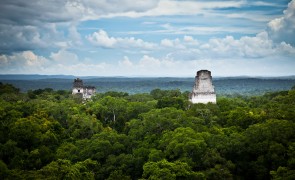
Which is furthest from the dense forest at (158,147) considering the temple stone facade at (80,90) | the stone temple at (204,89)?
the temple stone facade at (80,90)

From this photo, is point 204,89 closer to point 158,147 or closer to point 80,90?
point 158,147

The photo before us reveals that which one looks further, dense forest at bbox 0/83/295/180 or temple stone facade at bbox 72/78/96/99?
temple stone facade at bbox 72/78/96/99

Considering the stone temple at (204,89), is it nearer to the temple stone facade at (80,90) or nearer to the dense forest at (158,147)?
the dense forest at (158,147)

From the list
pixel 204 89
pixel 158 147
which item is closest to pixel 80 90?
pixel 204 89

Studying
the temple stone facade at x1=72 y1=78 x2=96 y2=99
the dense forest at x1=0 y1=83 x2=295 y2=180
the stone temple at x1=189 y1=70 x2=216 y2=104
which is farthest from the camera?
the temple stone facade at x1=72 y1=78 x2=96 y2=99

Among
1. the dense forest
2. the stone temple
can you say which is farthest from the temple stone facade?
the dense forest

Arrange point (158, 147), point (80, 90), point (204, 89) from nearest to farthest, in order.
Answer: point (158, 147) → point (204, 89) → point (80, 90)

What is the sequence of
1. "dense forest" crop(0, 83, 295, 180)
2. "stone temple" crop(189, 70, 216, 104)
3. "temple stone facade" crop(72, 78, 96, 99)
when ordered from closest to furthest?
"dense forest" crop(0, 83, 295, 180) < "stone temple" crop(189, 70, 216, 104) < "temple stone facade" crop(72, 78, 96, 99)

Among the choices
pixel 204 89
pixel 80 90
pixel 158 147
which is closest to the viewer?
pixel 158 147

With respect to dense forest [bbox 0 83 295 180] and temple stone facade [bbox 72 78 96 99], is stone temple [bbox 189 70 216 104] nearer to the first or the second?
dense forest [bbox 0 83 295 180]

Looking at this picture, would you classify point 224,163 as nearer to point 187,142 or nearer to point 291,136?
point 187,142

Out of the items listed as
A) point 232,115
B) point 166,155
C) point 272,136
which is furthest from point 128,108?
point 272,136
